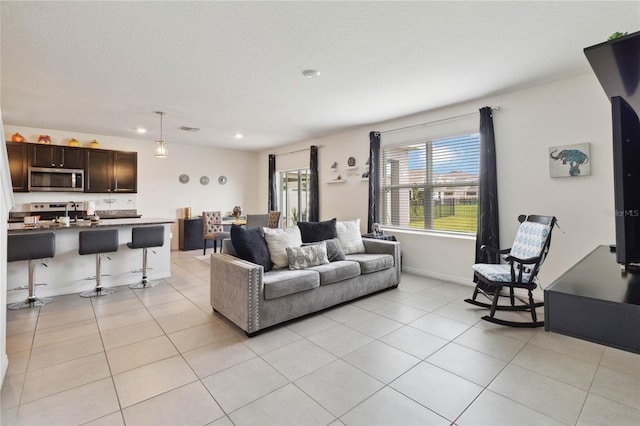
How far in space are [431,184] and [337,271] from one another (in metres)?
2.34

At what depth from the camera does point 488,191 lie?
3898mm

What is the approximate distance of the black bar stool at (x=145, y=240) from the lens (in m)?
4.02

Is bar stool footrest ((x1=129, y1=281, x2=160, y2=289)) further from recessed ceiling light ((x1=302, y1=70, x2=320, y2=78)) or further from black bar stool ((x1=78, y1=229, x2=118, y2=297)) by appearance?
recessed ceiling light ((x1=302, y1=70, x2=320, y2=78))

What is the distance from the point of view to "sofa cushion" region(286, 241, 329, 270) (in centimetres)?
329

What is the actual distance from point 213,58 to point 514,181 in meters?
3.79

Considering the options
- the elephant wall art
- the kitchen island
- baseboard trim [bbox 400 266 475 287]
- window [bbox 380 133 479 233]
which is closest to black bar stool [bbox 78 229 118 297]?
the kitchen island

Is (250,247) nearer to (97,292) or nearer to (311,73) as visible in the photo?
(311,73)

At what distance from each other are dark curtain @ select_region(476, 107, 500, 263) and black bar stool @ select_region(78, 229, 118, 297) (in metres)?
4.78

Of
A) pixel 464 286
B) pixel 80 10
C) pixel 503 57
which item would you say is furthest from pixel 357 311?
pixel 80 10

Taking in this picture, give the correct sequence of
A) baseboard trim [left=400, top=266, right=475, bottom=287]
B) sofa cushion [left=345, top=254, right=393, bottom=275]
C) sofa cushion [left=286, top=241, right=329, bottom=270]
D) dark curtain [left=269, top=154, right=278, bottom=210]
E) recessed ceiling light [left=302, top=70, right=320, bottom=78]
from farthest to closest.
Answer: dark curtain [left=269, top=154, right=278, bottom=210]
baseboard trim [left=400, top=266, right=475, bottom=287]
sofa cushion [left=345, top=254, right=393, bottom=275]
sofa cushion [left=286, top=241, right=329, bottom=270]
recessed ceiling light [left=302, top=70, right=320, bottom=78]

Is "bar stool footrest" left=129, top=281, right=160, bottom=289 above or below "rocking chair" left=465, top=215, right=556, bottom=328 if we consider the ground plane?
below

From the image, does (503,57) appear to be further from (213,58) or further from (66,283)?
(66,283)

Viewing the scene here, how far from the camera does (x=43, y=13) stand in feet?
7.09

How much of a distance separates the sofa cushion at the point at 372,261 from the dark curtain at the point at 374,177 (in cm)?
132
